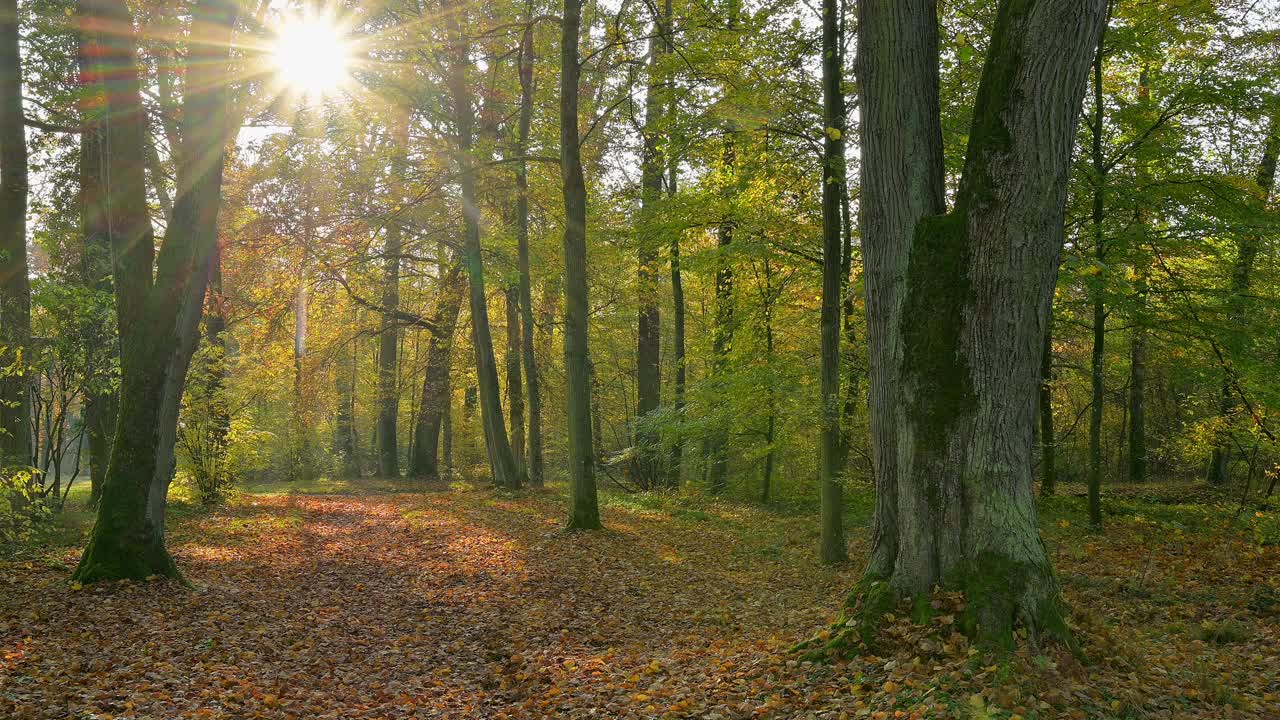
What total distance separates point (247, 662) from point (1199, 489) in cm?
1759

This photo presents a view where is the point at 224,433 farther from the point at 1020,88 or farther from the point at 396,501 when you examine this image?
the point at 1020,88

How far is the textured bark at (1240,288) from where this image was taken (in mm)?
A: 10234

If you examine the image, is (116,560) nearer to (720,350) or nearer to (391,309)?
(391,309)

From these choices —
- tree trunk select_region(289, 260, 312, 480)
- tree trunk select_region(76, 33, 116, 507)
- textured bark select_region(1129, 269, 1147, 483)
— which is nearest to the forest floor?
tree trunk select_region(76, 33, 116, 507)

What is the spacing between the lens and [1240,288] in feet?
39.8

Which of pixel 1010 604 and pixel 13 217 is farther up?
pixel 13 217

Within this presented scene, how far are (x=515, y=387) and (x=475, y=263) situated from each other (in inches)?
139

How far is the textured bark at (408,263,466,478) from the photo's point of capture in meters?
20.4

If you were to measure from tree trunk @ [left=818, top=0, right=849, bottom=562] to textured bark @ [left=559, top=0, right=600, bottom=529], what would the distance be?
379cm

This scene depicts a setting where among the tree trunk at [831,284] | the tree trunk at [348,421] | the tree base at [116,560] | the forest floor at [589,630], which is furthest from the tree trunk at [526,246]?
the tree trunk at [348,421]

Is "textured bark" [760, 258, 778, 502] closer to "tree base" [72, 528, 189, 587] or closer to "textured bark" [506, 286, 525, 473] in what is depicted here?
"textured bark" [506, 286, 525, 473]

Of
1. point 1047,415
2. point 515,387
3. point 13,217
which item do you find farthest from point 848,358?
point 13,217

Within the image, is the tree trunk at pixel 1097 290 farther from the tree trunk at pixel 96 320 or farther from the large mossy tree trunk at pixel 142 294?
the tree trunk at pixel 96 320

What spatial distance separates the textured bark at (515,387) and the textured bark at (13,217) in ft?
30.8
